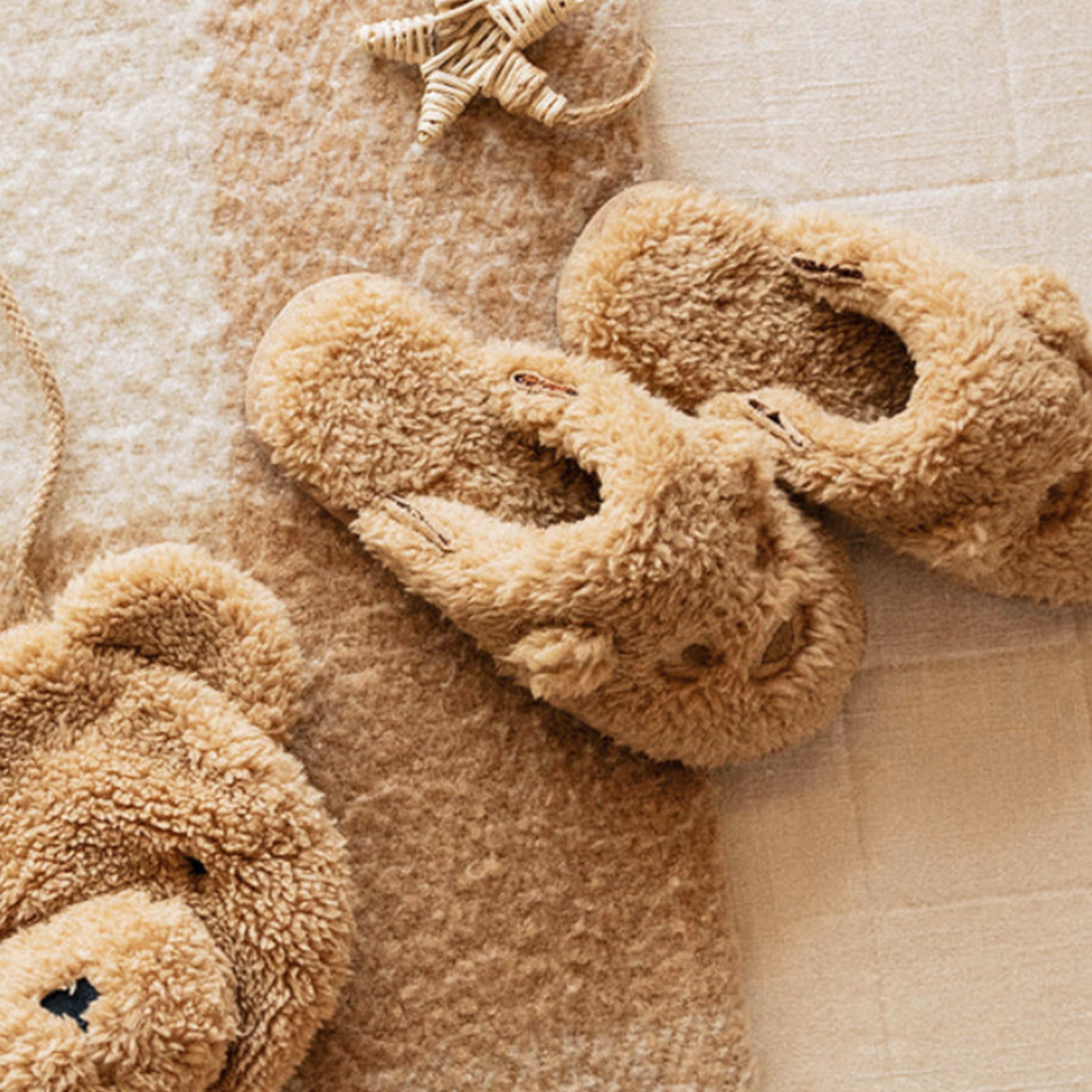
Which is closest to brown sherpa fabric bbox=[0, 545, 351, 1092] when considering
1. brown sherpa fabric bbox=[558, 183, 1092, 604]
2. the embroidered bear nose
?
the embroidered bear nose

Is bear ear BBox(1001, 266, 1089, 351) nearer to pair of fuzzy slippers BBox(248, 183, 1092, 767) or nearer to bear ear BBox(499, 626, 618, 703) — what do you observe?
pair of fuzzy slippers BBox(248, 183, 1092, 767)

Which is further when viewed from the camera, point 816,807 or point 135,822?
point 816,807

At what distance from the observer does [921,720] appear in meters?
1.11

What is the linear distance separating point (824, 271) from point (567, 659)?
1.20 ft

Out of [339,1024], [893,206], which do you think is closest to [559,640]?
[339,1024]

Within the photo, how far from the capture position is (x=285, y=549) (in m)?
1.06

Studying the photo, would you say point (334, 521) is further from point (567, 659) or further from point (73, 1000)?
point (73, 1000)

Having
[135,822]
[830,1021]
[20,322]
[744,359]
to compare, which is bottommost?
[830,1021]

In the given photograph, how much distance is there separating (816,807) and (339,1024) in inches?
16.2

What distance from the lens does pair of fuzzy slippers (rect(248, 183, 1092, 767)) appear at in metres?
0.99

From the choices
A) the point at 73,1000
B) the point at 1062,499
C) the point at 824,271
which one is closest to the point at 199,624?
the point at 73,1000

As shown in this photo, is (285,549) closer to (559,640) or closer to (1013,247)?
(559,640)

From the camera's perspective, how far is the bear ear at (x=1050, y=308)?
39.9 inches

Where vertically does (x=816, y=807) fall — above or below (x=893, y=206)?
below
